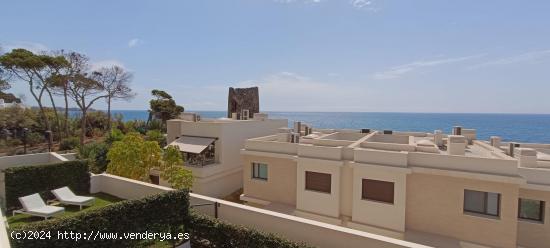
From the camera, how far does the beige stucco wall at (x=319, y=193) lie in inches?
661

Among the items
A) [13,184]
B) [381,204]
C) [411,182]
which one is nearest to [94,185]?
[13,184]

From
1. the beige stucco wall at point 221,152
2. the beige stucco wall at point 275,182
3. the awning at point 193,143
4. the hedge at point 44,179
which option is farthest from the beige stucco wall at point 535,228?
the hedge at point 44,179

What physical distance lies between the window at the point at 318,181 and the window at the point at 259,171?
360 centimetres

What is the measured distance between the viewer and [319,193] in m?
17.2

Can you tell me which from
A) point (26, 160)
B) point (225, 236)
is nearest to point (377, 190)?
point (225, 236)

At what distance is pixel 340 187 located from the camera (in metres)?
16.9

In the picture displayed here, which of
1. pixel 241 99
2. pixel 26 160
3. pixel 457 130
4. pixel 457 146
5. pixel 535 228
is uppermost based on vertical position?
pixel 241 99

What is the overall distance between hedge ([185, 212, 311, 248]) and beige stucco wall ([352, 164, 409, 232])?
7.89 metres

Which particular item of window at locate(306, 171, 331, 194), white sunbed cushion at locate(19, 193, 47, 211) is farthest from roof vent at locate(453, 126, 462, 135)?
white sunbed cushion at locate(19, 193, 47, 211)

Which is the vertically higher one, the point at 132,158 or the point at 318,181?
the point at 132,158

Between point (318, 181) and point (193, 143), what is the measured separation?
1140 centimetres

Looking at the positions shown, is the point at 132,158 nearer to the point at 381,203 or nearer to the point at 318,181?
the point at 318,181

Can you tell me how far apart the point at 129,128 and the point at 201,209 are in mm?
39860

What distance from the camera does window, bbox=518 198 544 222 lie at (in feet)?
46.0
